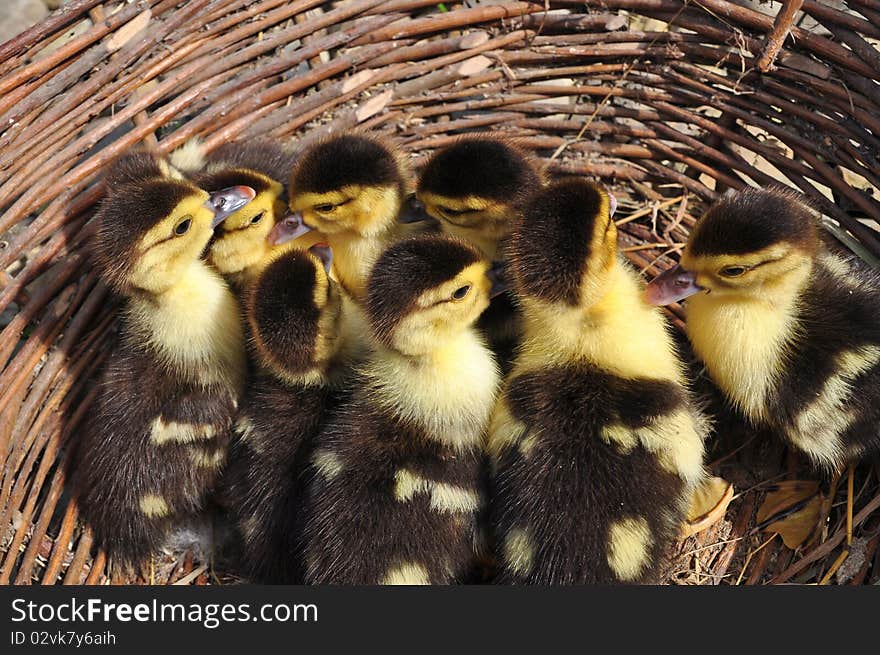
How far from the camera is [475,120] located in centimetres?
280

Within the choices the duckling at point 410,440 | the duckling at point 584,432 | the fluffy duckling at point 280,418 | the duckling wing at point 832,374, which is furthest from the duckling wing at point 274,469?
the duckling wing at point 832,374

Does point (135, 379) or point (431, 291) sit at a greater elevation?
point (431, 291)

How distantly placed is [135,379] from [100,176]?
0.55 meters

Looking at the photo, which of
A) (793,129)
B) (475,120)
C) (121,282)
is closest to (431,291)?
(121,282)

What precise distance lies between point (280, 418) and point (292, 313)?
308 mm

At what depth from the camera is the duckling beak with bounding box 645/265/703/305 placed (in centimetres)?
213

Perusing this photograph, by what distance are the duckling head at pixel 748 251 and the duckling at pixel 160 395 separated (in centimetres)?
106

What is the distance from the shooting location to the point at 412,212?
2.43 m

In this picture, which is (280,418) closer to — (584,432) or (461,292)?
(461,292)

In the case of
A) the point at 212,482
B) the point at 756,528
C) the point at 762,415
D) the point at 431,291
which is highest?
the point at 431,291

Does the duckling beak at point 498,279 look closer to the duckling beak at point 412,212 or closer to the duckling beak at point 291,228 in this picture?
the duckling beak at point 412,212

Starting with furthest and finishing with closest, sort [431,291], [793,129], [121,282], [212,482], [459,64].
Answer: [459,64] < [793,129] < [212,482] < [121,282] < [431,291]

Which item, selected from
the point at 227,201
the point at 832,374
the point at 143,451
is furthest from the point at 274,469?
the point at 832,374

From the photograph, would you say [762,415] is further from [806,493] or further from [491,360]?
[491,360]
